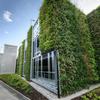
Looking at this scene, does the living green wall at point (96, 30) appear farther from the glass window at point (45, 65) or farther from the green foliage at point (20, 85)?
the green foliage at point (20, 85)

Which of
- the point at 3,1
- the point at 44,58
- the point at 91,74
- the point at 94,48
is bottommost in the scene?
the point at 91,74

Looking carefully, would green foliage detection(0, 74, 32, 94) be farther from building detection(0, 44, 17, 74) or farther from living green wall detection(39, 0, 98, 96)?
building detection(0, 44, 17, 74)

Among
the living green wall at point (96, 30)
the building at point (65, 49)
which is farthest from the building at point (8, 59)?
the living green wall at point (96, 30)

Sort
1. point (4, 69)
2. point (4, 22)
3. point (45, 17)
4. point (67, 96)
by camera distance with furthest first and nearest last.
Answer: point (4, 69) < point (4, 22) < point (45, 17) < point (67, 96)

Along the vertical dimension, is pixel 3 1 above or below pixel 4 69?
above

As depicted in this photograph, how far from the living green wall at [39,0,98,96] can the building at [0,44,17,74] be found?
16235mm

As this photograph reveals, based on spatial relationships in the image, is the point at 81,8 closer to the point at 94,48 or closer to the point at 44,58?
the point at 94,48

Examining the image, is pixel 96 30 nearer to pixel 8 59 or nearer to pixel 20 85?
pixel 20 85

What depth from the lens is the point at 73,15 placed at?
945 centimetres

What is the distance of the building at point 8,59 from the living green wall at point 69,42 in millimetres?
16235

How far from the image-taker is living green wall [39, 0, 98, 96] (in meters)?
7.56

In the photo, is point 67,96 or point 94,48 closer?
point 67,96

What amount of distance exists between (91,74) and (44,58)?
4228 mm

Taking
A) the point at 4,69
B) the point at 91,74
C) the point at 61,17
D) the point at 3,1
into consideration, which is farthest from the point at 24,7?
the point at 4,69
